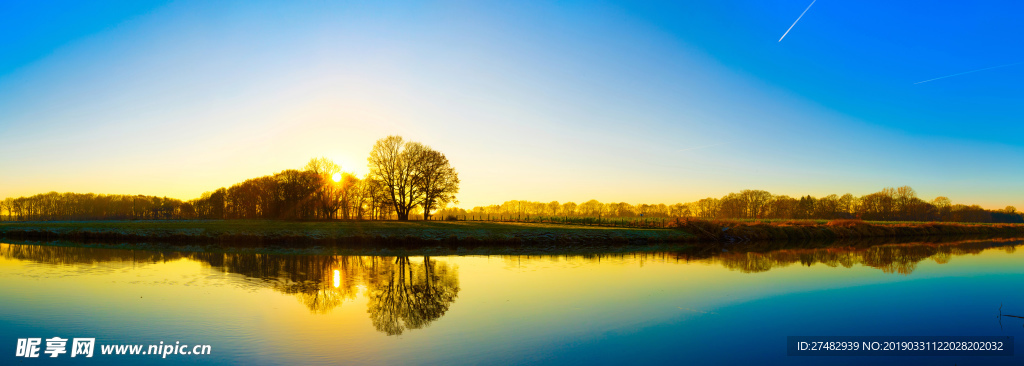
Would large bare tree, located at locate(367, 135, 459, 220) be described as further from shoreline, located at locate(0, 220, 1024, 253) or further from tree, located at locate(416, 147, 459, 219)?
shoreline, located at locate(0, 220, 1024, 253)

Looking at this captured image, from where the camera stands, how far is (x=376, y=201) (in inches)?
2485

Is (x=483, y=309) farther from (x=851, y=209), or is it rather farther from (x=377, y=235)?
(x=851, y=209)

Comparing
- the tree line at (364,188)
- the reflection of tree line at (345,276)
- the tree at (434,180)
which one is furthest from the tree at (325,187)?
the reflection of tree line at (345,276)

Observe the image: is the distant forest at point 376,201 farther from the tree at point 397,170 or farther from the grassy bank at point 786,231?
the grassy bank at point 786,231

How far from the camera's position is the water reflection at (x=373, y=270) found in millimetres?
12844

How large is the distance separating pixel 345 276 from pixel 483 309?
8296 mm

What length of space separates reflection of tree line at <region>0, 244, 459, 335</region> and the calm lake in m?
0.11

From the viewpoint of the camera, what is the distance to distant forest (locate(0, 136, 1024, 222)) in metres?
62.4

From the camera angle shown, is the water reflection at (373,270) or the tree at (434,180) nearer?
the water reflection at (373,270)

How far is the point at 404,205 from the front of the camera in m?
62.5

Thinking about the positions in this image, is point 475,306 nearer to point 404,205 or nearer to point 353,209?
point 404,205

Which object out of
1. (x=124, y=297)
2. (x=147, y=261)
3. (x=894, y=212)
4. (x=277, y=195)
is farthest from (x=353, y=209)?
(x=894, y=212)

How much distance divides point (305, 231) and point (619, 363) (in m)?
36.8

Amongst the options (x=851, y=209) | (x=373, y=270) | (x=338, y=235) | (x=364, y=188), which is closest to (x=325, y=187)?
(x=364, y=188)
